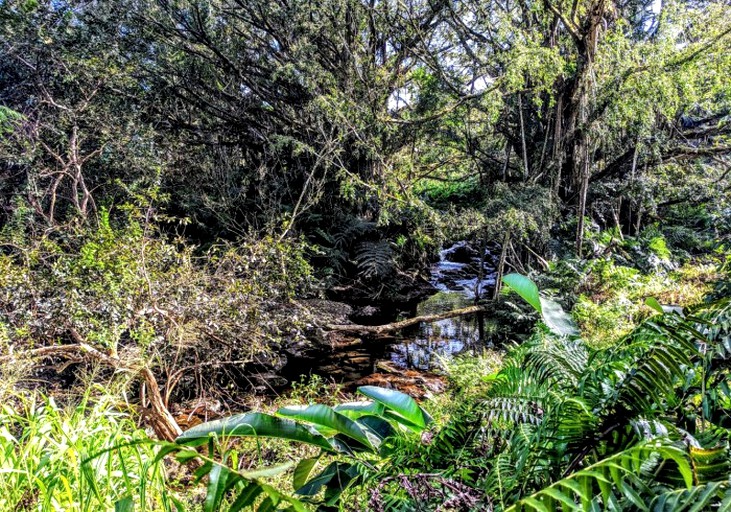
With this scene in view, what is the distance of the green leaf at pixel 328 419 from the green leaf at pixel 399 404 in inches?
6.3

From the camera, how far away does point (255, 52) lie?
863 cm

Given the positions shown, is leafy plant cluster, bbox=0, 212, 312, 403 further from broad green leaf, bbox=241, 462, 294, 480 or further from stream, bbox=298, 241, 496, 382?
broad green leaf, bbox=241, 462, 294, 480

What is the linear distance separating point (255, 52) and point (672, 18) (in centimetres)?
752

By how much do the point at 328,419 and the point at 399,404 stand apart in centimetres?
27

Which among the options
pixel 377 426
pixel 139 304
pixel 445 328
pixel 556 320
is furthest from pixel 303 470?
pixel 445 328

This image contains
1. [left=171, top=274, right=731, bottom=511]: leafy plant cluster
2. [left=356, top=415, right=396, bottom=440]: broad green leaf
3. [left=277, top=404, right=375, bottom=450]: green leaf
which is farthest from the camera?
[left=356, top=415, right=396, bottom=440]: broad green leaf

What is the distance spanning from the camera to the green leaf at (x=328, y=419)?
122 cm

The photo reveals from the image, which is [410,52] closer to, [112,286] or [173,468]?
[112,286]

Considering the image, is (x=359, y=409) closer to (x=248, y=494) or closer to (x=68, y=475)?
(x=248, y=494)

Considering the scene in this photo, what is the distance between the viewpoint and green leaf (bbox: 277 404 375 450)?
1221mm

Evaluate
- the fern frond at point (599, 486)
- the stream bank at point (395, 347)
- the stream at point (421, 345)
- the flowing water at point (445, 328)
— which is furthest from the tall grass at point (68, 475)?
the flowing water at point (445, 328)

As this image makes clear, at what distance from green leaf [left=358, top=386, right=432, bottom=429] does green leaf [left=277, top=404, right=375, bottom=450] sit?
0.52 feet

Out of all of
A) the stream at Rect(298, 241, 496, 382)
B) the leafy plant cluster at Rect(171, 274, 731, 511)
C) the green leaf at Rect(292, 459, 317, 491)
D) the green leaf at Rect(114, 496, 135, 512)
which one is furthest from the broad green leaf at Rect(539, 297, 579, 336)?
the stream at Rect(298, 241, 496, 382)

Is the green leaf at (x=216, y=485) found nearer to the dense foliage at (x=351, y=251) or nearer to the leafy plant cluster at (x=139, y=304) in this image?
the dense foliage at (x=351, y=251)
